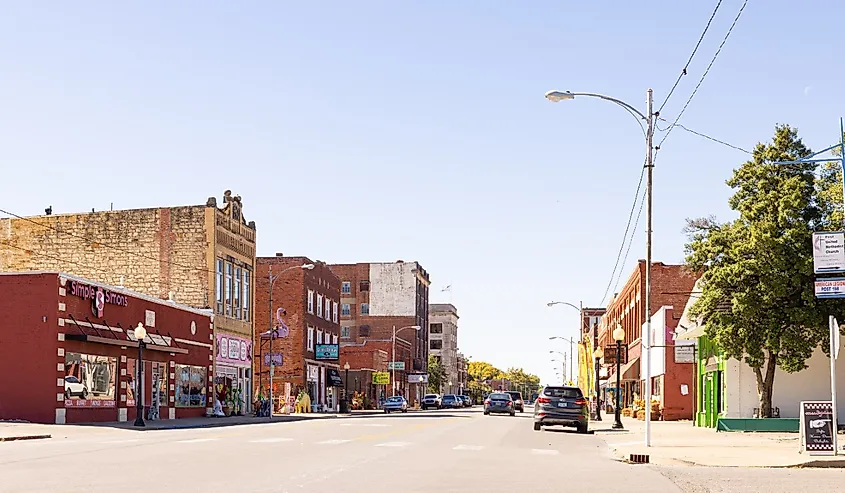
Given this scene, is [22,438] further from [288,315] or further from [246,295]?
[288,315]

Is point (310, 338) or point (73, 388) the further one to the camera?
point (310, 338)

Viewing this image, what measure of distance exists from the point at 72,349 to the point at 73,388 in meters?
1.48

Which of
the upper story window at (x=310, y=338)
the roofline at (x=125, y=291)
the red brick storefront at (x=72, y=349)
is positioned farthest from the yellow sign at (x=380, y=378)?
the red brick storefront at (x=72, y=349)

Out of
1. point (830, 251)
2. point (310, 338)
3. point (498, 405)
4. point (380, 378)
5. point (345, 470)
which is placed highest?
point (830, 251)

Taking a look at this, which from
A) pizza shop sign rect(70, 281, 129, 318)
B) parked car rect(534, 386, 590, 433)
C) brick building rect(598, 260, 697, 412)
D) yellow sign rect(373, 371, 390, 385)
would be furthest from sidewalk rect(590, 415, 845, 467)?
yellow sign rect(373, 371, 390, 385)

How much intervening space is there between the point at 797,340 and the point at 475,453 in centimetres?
1461

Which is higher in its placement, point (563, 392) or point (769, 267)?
point (769, 267)

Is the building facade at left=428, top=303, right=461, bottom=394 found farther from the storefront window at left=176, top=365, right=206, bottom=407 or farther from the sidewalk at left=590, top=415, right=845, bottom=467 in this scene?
the sidewalk at left=590, top=415, right=845, bottom=467

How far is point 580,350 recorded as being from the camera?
125125 millimetres

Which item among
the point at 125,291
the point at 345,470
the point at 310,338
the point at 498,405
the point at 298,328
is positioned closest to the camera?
the point at 345,470

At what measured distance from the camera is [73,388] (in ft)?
131

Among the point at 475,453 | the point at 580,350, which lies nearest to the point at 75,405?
the point at 475,453

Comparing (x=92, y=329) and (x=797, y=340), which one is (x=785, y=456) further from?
(x=92, y=329)

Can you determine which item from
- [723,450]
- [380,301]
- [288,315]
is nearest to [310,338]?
[288,315]
